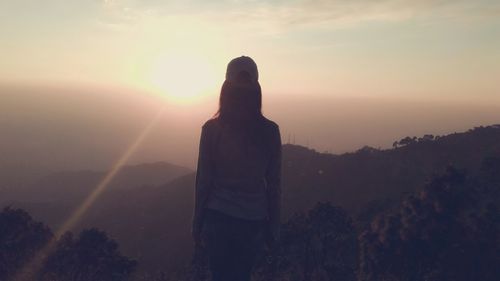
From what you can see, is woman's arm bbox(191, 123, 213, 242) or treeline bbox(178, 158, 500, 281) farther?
treeline bbox(178, 158, 500, 281)

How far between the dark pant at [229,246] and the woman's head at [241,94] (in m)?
0.90

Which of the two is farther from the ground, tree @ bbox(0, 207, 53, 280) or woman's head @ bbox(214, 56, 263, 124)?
woman's head @ bbox(214, 56, 263, 124)

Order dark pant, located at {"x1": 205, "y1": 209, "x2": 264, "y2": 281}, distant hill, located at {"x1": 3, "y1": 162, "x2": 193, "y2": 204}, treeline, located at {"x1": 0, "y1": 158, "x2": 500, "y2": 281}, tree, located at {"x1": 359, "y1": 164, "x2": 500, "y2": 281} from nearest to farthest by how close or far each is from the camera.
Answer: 1. dark pant, located at {"x1": 205, "y1": 209, "x2": 264, "y2": 281}
2. tree, located at {"x1": 359, "y1": 164, "x2": 500, "y2": 281}
3. treeline, located at {"x1": 0, "y1": 158, "x2": 500, "y2": 281}
4. distant hill, located at {"x1": 3, "y1": 162, "x2": 193, "y2": 204}

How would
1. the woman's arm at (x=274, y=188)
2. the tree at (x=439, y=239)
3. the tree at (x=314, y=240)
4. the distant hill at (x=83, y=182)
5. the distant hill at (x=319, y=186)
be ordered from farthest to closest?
1. the distant hill at (x=83, y=182)
2. the distant hill at (x=319, y=186)
3. the tree at (x=314, y=240)
4. the tree at (x=439, y=239)
5. the woman's arm at (x=274, y=188)

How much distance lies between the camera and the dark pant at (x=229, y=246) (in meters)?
4.51

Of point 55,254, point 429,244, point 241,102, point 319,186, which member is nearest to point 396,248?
point 429,244

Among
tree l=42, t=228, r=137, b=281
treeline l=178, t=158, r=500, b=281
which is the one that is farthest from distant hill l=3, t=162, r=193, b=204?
treeline l=178, t=158, r=500, b=281

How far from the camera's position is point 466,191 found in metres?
15.8

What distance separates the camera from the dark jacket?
179 inches

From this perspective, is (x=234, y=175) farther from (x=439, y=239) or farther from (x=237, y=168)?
(x=439, y=239)

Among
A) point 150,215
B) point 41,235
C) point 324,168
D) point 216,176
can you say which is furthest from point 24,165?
point 216,176

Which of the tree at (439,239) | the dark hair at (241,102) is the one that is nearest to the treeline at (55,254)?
the tree at (439,239)

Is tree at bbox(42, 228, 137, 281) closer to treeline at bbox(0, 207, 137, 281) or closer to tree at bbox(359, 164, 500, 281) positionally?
treeline at bbox(0, 207, 137, 281)

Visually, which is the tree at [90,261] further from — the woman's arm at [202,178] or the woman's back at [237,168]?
the woman's back at [237,168]
